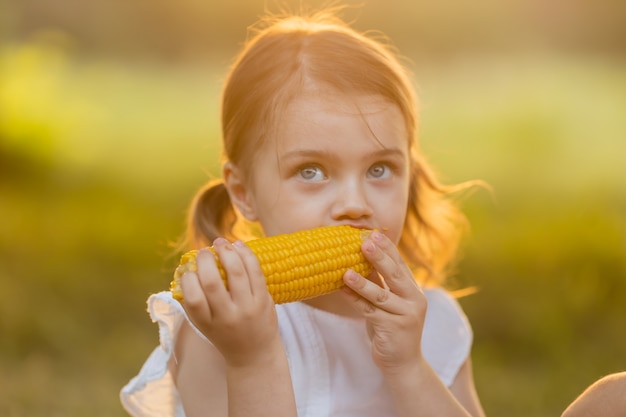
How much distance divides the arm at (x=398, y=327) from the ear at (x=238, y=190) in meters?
0.49

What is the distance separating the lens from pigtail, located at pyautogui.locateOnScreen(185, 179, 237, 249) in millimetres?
2852

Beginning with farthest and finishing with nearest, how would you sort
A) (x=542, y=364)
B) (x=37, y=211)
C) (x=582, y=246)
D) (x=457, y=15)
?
(x=457, y=15), (x=37, y=211), (x=582, y=246), (x=542, y=364)

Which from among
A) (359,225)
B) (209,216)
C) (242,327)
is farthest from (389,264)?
(209,216)

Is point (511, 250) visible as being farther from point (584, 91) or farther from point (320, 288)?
point (320, 288)

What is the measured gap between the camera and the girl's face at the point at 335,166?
2305mm

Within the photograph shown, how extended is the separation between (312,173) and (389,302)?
418 mm

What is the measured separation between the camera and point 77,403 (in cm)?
346

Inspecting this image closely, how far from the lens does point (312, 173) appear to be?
2.34m

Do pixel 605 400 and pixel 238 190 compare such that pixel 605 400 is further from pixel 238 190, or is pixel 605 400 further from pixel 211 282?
pixel 238 190

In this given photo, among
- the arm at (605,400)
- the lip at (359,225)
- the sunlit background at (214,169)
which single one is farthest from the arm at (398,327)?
the sunlit background at (214,169)

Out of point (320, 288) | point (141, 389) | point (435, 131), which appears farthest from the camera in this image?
point (435, 131)

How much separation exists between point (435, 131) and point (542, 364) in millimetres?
2675

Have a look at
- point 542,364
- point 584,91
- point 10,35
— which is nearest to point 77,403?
point 542,364

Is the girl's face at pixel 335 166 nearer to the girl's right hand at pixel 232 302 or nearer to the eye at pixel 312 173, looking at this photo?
the eye at pixel 312 173
